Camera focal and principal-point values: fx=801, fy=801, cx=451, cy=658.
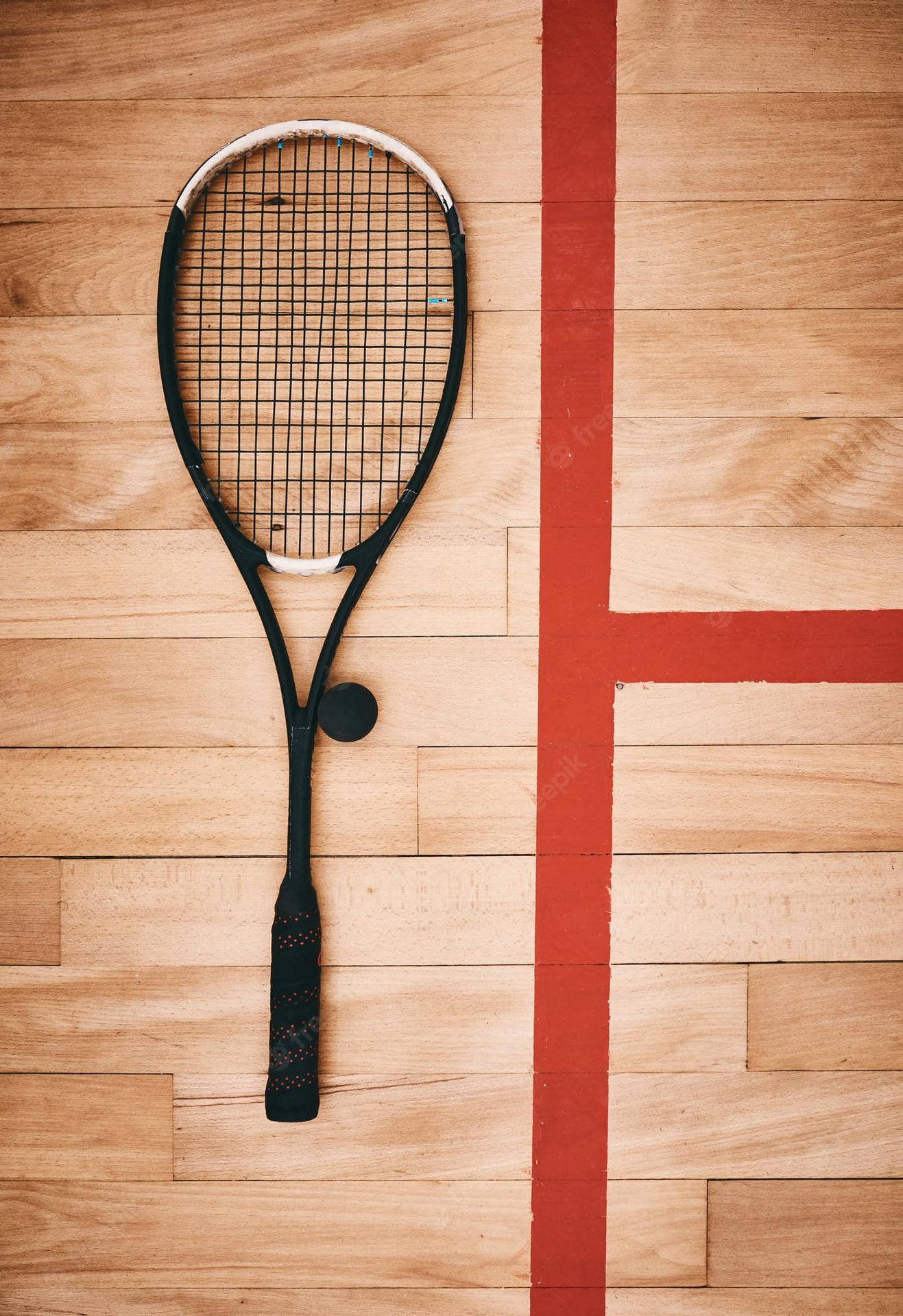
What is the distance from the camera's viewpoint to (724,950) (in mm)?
1033

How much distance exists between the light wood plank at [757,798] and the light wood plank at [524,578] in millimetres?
214

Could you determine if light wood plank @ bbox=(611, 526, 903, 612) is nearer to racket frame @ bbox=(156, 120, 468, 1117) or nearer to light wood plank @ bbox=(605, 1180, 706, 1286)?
racket frame @ bbox=(156, 120, 468, 1117)

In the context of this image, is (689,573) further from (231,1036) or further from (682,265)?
A: (231,1036)

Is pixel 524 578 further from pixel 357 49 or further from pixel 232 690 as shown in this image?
pixel 357 49

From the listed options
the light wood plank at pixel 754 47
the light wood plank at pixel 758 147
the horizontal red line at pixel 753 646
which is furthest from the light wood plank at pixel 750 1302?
the light wood plank at pixel 754 47

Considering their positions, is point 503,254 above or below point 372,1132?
above

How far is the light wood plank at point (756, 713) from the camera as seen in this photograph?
1033mm

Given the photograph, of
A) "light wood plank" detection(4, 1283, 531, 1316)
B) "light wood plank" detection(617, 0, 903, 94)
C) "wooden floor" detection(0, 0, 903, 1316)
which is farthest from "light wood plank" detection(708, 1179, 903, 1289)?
"light wood plank" detection(617, 0, 903, 94)

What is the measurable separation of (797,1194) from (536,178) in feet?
4.42

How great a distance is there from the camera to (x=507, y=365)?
40.2 inches

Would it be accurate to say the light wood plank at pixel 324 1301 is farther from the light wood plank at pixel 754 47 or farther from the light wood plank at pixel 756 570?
the light wood plank at pixel 754 47

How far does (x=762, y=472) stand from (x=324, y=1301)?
120cm

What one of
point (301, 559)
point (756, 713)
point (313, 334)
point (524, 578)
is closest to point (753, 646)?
point (756, 713)

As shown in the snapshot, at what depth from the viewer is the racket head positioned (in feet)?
3.32
